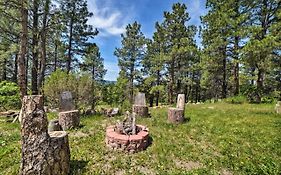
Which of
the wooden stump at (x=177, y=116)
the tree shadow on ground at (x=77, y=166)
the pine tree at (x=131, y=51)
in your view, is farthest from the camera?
the pine tree at (x=131, y=51)

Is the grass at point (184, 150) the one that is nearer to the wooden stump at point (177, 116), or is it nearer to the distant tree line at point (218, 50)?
the wooden stump at point (177, 116)

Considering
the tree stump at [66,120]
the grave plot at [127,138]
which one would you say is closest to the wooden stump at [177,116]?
the grave plot at [127,138]

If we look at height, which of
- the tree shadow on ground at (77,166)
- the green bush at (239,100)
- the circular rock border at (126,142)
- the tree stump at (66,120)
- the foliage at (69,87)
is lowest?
the tree shadow on ground at (77,166)

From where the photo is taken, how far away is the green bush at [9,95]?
966 centimetres

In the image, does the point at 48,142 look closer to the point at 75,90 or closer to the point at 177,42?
the point at 75,90

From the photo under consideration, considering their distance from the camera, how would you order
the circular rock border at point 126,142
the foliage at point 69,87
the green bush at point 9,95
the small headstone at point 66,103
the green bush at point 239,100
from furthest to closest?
the green bush at point 239,100 → the foliage at point 69,87 → the green bush at point 9,95 → the small headstone at point 66,103 → the circular rock border at point 126,142

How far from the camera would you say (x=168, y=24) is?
20469 mm

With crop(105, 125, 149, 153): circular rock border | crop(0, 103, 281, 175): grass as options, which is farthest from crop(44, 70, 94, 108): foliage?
crop(105, 125, 149, 153): circular rock border

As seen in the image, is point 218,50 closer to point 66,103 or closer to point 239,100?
point 239,100

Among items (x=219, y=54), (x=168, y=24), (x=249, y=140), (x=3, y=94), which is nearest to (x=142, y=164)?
(x=249, y=140)

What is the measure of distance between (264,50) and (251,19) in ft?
19.0

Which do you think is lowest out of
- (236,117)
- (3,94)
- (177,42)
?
(236,117)

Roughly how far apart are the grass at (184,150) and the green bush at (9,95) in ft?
4.75

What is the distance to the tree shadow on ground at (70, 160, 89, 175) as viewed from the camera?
4.65 metres
